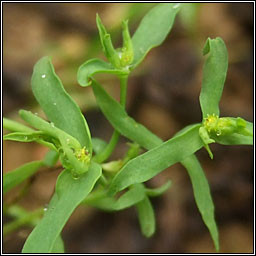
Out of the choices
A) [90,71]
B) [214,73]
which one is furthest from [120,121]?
[214,73]

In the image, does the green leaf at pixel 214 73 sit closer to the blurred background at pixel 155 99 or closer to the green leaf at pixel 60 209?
the green leaf at pixel 60 209

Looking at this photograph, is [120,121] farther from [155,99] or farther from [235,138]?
[155,99]

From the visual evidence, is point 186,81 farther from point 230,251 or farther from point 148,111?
point 230,251

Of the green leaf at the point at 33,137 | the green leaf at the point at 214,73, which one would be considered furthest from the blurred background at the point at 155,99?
the green leaf at the point at 214,73

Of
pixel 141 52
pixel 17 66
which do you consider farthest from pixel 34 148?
pixel 141 52

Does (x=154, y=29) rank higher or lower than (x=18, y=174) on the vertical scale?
higher

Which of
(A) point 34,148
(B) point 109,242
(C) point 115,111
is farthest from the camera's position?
(A) point 34,148
